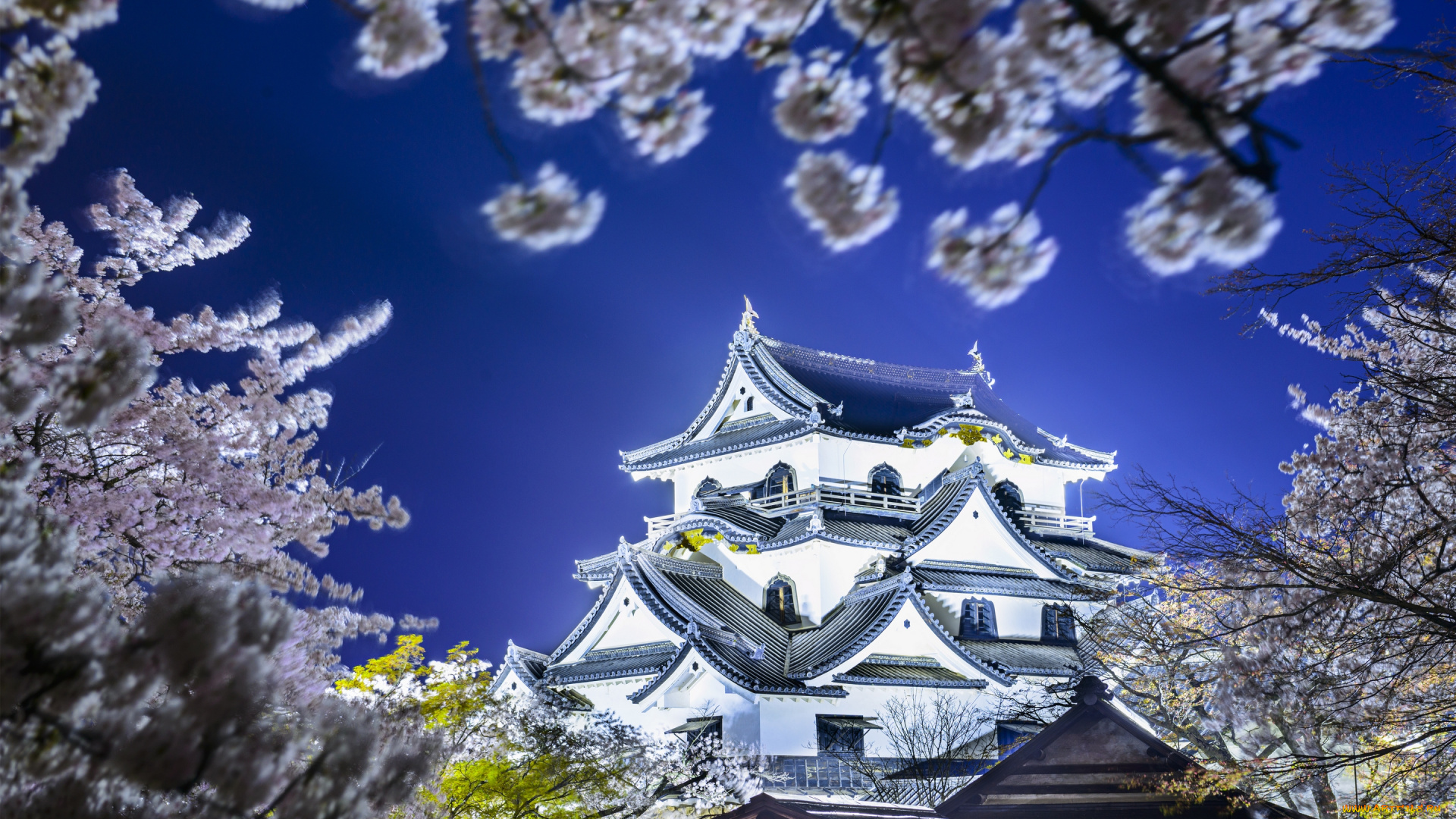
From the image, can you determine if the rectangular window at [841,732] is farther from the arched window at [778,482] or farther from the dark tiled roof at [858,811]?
the dark tiled roof at [858,811]

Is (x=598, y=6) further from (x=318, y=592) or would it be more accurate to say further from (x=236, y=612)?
(x=318, y=592)

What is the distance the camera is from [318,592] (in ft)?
34.3

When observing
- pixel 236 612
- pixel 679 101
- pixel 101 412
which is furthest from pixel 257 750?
pixel 679 101

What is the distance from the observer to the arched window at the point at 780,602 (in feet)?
81.0

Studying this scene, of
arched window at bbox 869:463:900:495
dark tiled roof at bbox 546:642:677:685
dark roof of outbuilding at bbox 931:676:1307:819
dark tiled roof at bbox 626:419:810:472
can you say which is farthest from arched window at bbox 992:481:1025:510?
dark roof of outbuilding at bbox 931:676:1307:819

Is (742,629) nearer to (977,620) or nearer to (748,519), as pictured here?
(748,519)

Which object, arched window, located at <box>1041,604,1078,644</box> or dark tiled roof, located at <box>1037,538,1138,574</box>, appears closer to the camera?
arched window, located at <box>1041,604,1078,644</box>

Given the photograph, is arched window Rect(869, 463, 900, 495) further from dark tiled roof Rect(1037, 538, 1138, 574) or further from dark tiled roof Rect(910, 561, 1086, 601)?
dark tiled roof Rect(1037, 538, 1138, 574)

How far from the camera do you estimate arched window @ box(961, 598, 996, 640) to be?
78.3 feet

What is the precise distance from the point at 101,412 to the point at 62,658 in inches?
33.5

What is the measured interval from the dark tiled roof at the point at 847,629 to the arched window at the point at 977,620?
9.95 ft

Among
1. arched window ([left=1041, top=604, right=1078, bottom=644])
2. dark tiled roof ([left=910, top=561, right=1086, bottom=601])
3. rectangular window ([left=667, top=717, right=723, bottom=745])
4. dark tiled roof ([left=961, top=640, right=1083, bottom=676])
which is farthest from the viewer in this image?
arched window ([left=1041, top=604, right=1078, bottom=644])

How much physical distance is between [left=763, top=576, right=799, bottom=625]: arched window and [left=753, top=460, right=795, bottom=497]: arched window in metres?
2.66

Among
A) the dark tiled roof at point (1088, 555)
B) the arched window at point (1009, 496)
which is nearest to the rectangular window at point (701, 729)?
the dark tiled roof at point (1088, 555)
